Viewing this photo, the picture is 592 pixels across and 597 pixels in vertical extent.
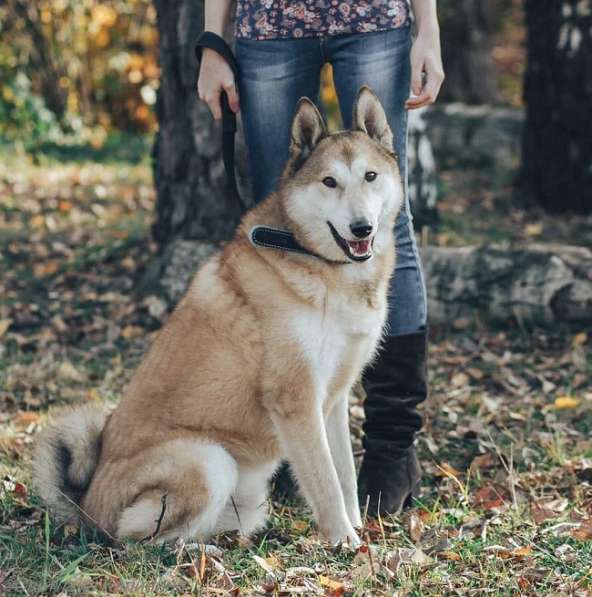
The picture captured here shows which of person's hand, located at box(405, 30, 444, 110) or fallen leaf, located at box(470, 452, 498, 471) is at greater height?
person's hand, located at box(405, 30, 444, 110)

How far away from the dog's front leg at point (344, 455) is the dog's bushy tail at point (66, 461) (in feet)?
2.62

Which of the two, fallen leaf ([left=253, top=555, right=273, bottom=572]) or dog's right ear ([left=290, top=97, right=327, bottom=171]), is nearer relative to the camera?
fallen leaf ([left=253, top=555, right=273, bottom=572])

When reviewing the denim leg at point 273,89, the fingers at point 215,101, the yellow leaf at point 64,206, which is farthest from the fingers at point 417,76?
the yellow leaf at point 64,206

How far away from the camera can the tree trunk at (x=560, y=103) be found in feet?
22.0

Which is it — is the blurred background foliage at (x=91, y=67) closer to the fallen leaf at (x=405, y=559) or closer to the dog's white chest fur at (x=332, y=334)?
the dog's white chest fur at (x=332, y=334)

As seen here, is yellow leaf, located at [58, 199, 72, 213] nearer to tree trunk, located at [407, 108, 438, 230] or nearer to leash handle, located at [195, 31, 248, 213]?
tree trunk, located at [407, 108, 438, 230]

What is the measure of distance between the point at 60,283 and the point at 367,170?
10.6 feet

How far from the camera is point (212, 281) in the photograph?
3084 millimetres

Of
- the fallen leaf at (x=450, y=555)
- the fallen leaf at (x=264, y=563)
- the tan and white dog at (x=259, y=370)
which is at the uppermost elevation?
the tan and white dog at (x=259, y=370)

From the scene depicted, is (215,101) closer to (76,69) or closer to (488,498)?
(488,498)

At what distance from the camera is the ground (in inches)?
105

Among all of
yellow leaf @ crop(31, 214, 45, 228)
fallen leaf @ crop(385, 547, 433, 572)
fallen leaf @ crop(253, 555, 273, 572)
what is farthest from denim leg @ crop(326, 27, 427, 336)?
yellow leaf @ crop(31, 214, 45, 228)

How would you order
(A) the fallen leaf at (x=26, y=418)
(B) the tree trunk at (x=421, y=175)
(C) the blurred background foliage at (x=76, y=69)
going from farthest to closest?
(C) the blurred background foliage at (x=76, y=69)
(B) the tree trunk at (x=421, y=175)
(A) the fallen leaf at (x=26, y=418)

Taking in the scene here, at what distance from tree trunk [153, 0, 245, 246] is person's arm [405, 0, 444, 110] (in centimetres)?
226
